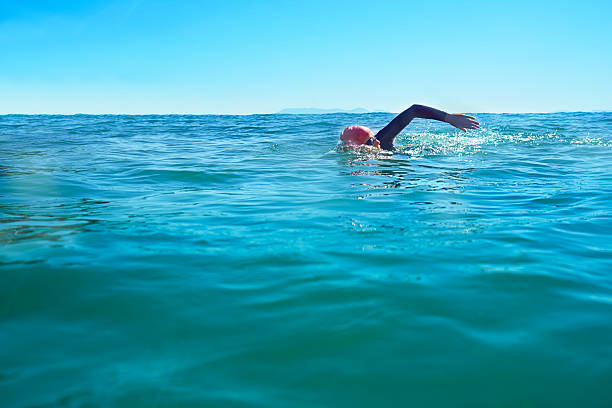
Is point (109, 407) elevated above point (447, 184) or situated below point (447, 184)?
below

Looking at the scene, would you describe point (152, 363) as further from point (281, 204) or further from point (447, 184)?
point (447, 184)

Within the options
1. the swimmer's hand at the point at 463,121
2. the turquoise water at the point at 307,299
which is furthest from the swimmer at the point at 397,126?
the turquoise water at the point at 307,299

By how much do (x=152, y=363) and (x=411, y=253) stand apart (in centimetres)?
180

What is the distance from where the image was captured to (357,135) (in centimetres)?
A: 920

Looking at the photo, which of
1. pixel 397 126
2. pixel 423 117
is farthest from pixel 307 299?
pixel 397 126

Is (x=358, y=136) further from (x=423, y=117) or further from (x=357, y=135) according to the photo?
(x=423, y=117)

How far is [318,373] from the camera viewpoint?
5.19 feet

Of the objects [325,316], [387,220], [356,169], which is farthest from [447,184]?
[325,316]

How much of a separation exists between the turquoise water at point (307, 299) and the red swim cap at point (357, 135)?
14.4 ft

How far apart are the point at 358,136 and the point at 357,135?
0.03 metres

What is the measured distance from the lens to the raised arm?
7.09 meters

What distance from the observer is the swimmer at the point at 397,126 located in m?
7.11

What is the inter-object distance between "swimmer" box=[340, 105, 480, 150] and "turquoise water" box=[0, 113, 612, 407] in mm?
2537

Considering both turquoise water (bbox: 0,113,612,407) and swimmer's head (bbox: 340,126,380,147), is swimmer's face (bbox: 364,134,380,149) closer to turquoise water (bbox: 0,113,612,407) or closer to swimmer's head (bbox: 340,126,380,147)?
swimmer's head (bbox: 340,126,380,147)
